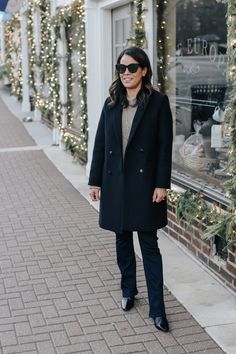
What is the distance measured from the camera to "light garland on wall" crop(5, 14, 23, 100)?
18938 mm

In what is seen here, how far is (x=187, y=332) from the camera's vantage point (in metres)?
3.93

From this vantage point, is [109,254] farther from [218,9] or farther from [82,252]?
[218,9]

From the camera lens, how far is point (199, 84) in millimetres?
5789

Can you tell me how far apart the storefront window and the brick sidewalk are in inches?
45.8

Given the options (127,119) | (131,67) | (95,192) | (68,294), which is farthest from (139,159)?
(68,294)

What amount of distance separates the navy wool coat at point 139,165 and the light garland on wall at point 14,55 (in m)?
15.0

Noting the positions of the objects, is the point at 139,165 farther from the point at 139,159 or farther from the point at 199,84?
the point at 199,84

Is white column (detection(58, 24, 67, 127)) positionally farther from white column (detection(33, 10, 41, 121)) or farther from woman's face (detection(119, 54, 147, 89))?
woman's face (detection(119, 54, 147, 89))

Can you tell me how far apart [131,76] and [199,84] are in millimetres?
1990

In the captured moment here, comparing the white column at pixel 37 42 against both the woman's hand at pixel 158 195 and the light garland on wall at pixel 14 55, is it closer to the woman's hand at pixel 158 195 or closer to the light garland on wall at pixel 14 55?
the light garland on wall at pixel 14 55

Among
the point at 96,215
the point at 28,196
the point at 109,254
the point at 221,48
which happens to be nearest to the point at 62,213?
the point at 96,215

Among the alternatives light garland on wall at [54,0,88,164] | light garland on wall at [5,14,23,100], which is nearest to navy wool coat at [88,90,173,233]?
light garland on wall at [54,0,88,164]

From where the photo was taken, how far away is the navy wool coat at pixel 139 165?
13.0ft

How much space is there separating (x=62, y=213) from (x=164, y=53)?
7.26 ft
